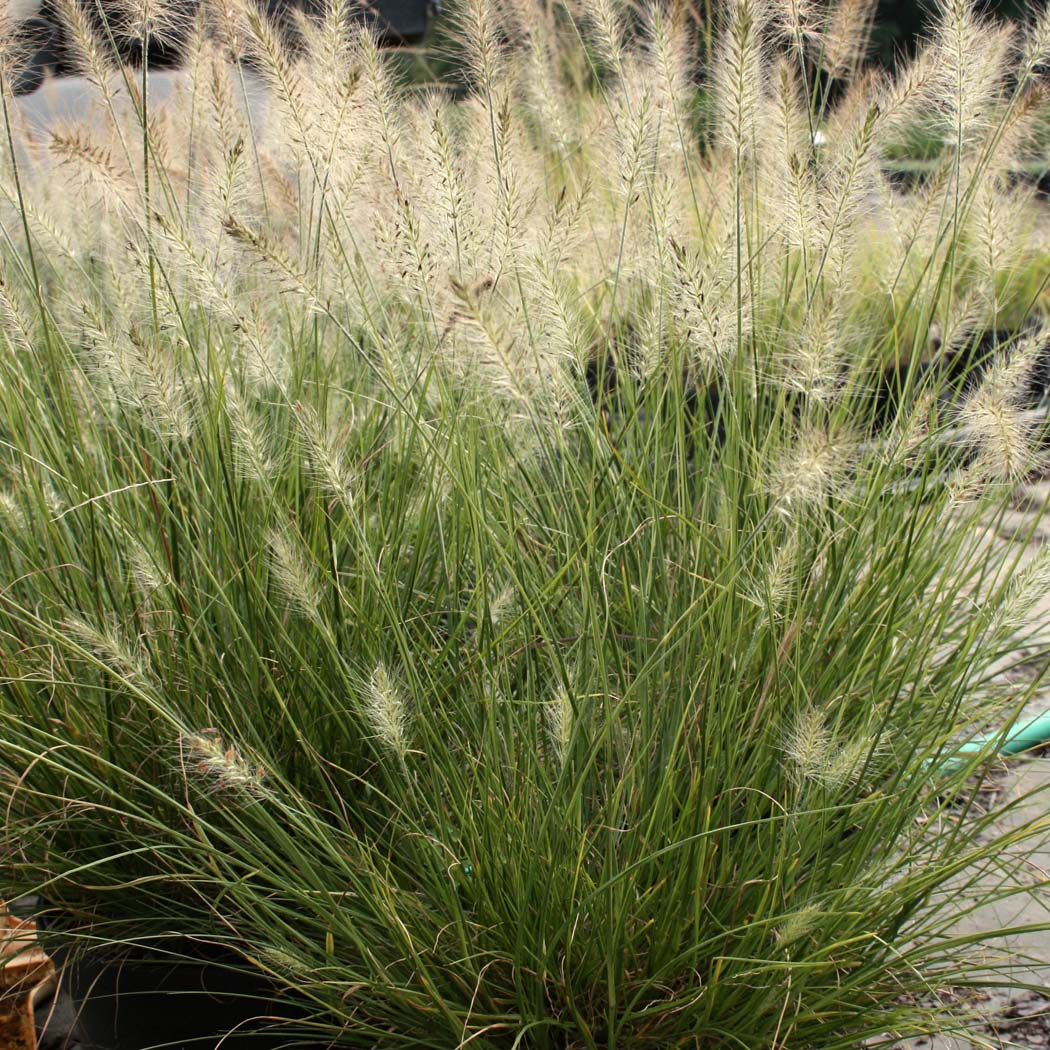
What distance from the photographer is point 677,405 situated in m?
1.91

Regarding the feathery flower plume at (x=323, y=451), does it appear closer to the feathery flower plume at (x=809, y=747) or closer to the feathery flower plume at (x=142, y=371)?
the feathery flower plume at (x=142, y=371)

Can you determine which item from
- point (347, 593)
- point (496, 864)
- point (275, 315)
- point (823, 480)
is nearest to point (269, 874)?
point (496, 864)

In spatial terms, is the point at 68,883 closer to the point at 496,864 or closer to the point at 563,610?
the point at 496,864

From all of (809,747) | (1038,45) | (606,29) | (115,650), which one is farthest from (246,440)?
(1038,45)

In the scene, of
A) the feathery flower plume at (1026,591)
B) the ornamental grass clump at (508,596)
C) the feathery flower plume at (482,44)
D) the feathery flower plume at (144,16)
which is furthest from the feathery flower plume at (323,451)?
the feathery flower plume at (1026,591)

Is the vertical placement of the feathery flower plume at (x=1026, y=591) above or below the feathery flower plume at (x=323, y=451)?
below

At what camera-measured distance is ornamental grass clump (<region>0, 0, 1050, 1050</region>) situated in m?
1.56

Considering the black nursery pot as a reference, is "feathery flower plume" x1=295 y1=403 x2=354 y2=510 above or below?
above

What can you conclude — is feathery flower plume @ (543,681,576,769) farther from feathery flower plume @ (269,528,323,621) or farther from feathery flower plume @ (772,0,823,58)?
feathery flower plume @ (772,0,823,58)

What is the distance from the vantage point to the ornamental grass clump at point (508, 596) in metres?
1.56

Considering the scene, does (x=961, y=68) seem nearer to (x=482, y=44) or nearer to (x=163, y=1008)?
(x=482, y=44)

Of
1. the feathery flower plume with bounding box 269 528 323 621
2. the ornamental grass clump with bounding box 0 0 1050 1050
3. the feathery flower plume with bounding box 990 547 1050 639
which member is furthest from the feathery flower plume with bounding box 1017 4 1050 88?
the feathery flower plume with bounding box 269 528 323 621

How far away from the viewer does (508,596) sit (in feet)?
6.00

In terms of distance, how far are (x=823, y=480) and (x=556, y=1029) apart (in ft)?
2.89
